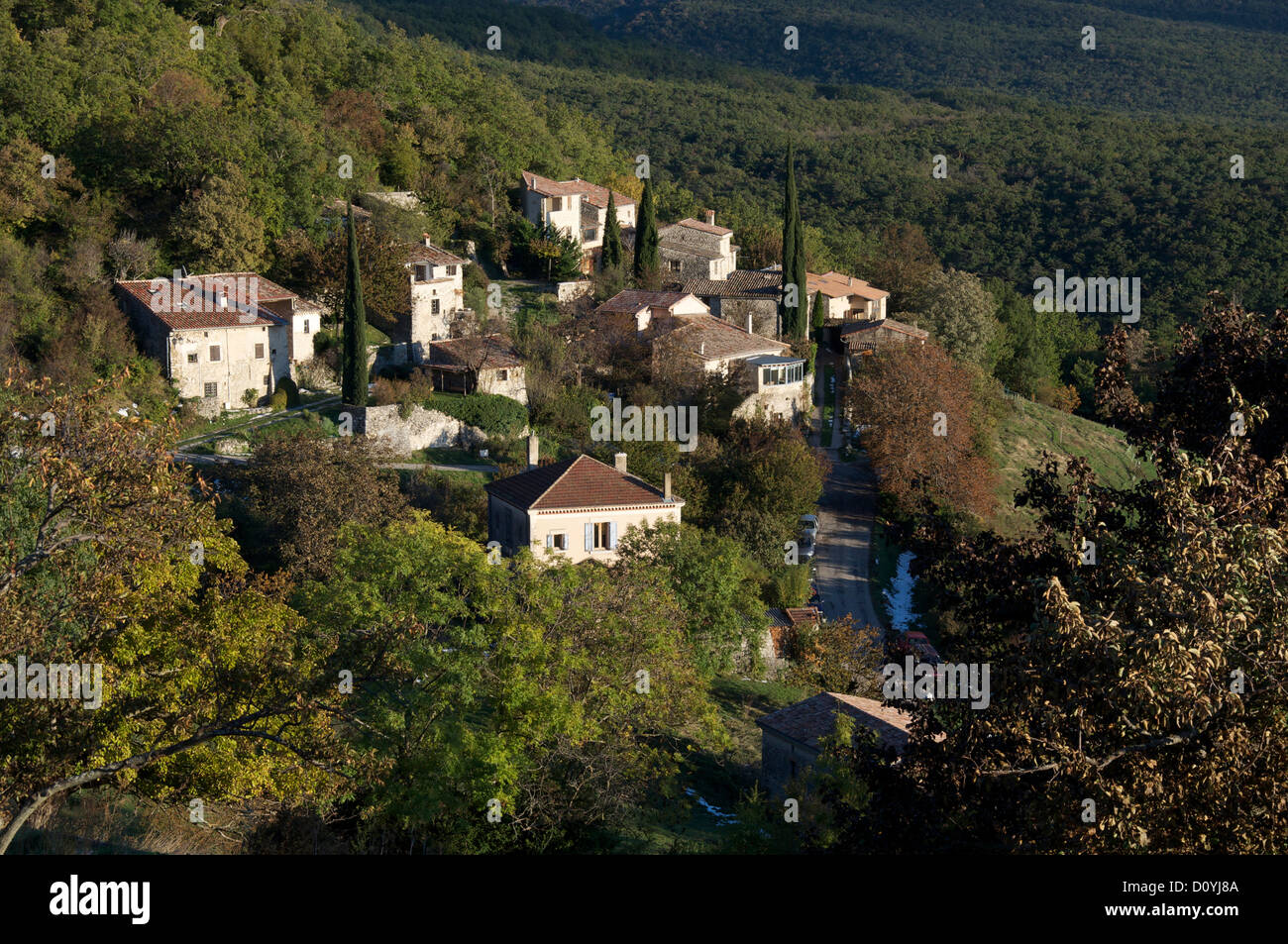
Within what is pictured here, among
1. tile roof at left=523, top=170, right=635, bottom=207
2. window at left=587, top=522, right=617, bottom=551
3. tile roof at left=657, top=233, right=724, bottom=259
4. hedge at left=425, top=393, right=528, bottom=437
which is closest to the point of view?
window at left=587, top=522, right=617, bottom=551

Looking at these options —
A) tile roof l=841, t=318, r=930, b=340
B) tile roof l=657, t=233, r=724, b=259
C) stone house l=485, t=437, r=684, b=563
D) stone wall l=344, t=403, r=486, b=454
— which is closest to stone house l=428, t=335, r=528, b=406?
stone wall l=344, t=403, r=486, b=454

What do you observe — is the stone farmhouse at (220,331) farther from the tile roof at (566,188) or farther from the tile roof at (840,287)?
the tile roof at (840,287)

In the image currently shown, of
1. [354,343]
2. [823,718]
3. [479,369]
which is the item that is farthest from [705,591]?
[479,369]

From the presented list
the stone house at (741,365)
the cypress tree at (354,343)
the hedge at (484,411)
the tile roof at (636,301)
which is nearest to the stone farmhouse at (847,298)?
the tile roof at (636,301)

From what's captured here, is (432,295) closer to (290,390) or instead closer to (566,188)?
(290,390)

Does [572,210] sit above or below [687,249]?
above

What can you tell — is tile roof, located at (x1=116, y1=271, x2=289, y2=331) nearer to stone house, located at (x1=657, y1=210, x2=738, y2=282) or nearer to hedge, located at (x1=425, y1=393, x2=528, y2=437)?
hedge, located at (x1=425, y1=393, x2=528, y2=437)
